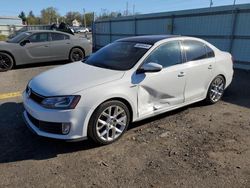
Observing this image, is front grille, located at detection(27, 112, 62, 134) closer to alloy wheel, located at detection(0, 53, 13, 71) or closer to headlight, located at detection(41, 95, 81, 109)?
headlight, located at detection(41, 95, 81, 109)

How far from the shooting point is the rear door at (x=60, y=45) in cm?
1077

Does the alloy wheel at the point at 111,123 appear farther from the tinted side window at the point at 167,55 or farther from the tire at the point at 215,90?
the tire at the point at 215,90

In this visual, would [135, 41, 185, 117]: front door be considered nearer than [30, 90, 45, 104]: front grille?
No

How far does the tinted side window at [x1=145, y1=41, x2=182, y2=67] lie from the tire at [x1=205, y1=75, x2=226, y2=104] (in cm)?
126

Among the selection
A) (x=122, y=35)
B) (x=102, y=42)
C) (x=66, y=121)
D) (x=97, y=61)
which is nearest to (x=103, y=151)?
(x=66, y=121)

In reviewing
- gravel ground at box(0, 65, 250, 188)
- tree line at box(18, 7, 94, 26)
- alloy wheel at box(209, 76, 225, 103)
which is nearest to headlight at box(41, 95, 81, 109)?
gravel ground at box(0, 65, 250, 188)

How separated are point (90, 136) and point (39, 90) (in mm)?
1018

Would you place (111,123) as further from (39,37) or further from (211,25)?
(211,25)

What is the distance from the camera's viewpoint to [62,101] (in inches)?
141

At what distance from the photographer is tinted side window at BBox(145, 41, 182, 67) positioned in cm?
449

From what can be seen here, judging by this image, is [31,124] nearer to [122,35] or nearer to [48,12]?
[122,35]

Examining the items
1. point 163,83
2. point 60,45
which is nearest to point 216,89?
point 163,83

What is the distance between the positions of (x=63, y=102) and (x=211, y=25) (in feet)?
30.4

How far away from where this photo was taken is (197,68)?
5086 mm
